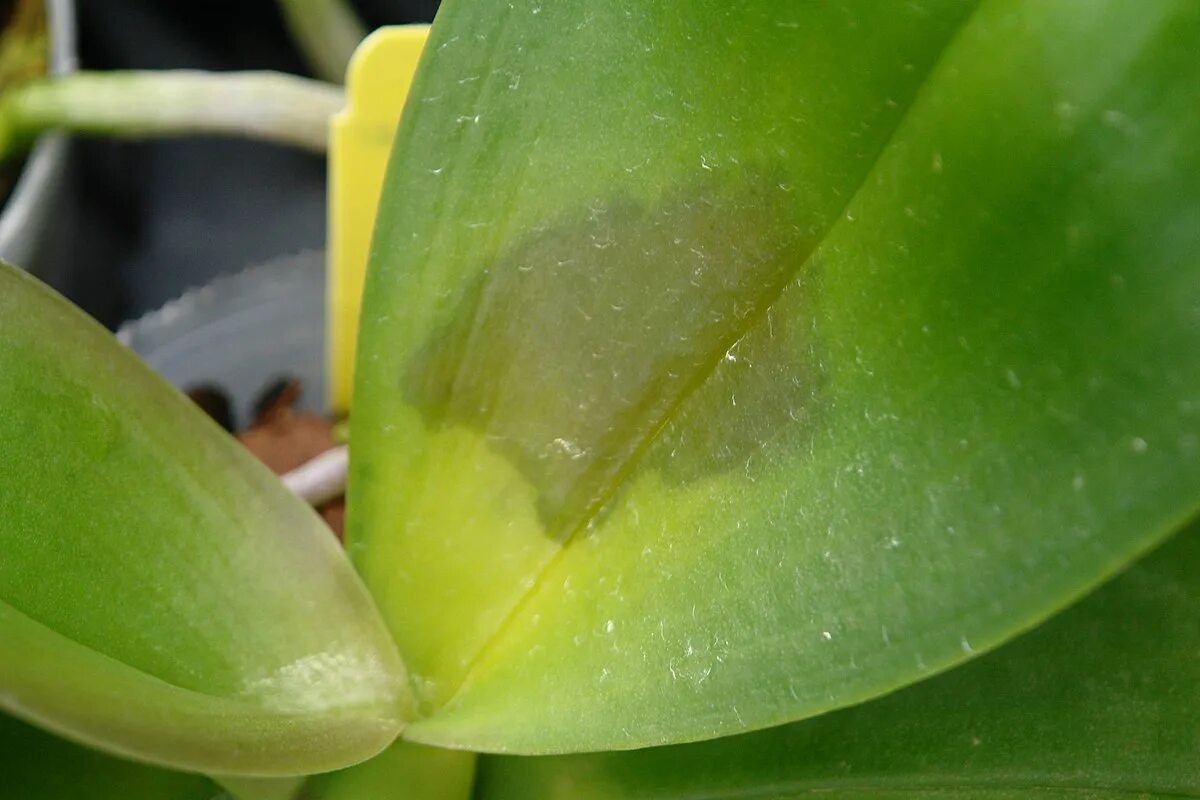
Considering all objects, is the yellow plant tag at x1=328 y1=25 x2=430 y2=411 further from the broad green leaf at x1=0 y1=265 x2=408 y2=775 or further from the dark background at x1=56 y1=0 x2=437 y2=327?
the dark background at x1=56 y1=0 x2=437 y2=327

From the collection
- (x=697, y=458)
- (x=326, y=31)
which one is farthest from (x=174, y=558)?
(x=326, y=31)

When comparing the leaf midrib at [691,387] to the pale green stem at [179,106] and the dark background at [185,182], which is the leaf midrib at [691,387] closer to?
the pale green stem at [179,106]

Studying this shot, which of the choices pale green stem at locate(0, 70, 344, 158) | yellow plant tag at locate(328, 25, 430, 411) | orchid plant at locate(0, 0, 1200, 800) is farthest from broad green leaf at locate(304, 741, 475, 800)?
pale green stem at locate(0, 70, 344, 158)

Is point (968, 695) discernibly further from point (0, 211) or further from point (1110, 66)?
point (0, 211)

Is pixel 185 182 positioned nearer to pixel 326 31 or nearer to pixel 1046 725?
pixel 326 31

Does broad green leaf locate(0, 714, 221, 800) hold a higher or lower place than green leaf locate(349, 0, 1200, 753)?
lower

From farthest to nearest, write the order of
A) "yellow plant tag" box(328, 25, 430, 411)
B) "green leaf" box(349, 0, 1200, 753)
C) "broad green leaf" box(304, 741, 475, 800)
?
"yellow plant tag" box(328, 25, 430, 411) < "broad green leaf" box(304, 741, 475, 800) < "green leaf" box(349, 0, 1200, 753)

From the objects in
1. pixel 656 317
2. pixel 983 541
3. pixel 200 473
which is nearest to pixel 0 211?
pixel 200 473
